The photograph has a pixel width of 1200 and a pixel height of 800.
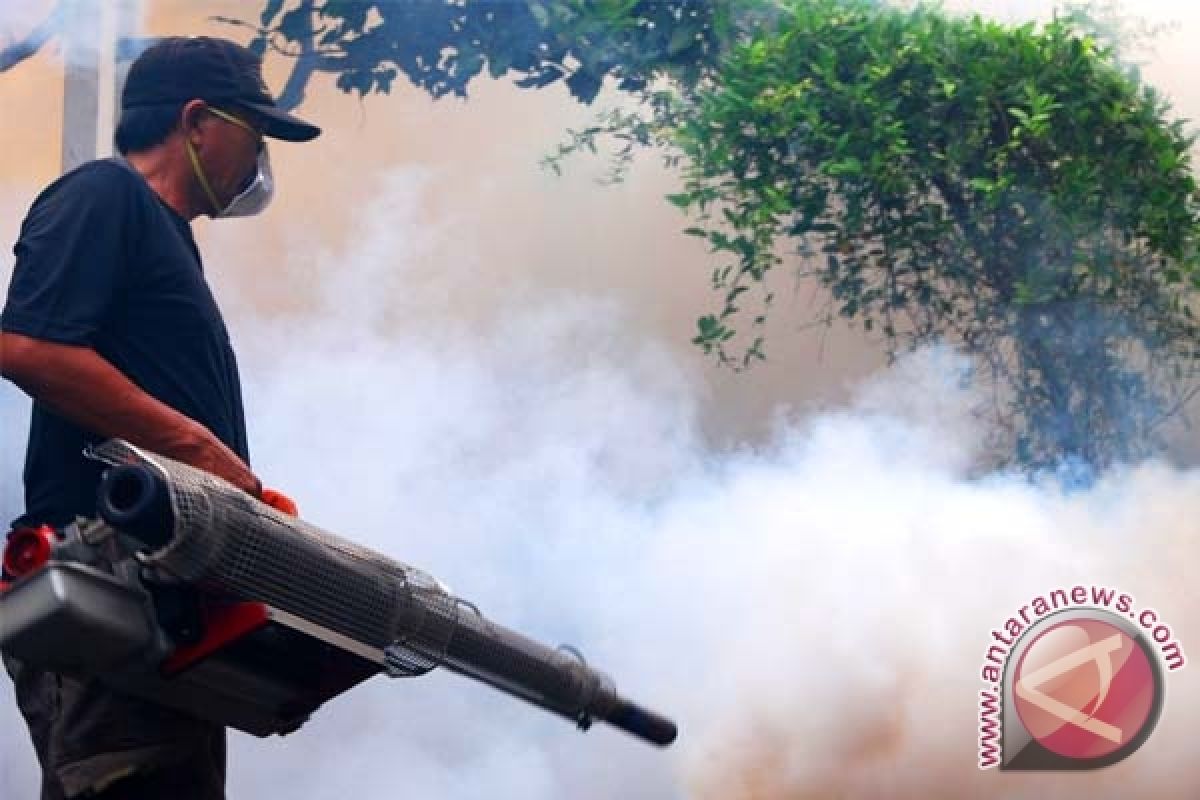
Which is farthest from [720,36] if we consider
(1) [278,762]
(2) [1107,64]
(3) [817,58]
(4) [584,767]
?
(1) [278,762]

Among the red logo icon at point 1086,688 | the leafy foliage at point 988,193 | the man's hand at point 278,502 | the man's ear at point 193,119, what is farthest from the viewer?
the leafy foliage at point 988,193

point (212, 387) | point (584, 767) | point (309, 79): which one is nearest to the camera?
point (212, 387)

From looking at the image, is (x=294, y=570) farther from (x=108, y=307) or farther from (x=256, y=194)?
(x=256, y=194)

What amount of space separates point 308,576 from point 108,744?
0.35 meters

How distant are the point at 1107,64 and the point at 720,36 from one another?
0.92 metres

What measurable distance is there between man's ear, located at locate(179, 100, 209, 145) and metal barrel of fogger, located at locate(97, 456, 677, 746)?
2.24ft

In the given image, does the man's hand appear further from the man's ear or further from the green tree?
the green tree

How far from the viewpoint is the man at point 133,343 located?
2098 millimetres

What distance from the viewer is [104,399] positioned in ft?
6.89

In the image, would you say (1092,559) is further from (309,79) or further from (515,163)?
(309,79)

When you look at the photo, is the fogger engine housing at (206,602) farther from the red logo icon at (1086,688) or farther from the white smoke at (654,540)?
the red logo icon at (1086,688)

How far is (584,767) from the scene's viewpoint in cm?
388

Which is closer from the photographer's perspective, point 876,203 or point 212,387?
point 212,387

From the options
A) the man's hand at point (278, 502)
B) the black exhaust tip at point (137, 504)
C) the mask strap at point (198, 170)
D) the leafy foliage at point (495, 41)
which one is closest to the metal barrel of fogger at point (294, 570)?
the black exhaust tip at point (137, 504)
